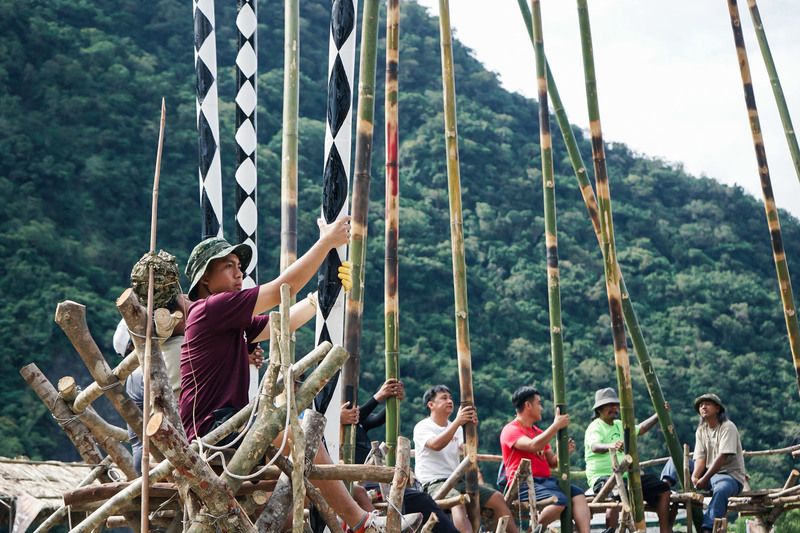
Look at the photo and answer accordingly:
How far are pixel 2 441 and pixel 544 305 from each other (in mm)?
12945

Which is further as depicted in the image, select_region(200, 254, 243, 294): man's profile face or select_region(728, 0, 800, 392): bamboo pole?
select_region(728, 0, 800, 392): bamboo pole

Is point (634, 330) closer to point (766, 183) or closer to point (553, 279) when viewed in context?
point (553, 279)

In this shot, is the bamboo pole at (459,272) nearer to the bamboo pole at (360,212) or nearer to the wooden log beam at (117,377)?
the bamboo pole at (360,212)

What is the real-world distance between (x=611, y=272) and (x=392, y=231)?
4.91ft

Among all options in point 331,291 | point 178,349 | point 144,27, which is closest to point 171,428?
point 178,349

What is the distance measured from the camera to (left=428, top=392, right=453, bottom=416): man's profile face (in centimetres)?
618

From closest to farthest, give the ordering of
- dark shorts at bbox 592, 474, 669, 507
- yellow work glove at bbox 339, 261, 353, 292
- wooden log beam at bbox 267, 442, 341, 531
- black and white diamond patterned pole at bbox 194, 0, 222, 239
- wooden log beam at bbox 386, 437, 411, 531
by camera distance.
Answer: wooden log beam at bbox 267, 442, 341, 531 < wooden log beam at bbox 386, 437, 411, 531 < yellow work glove at bbox 339, 261, 353, 292 < black and white diamond patterned pole at bbox 194, 0, 222, 239 < dark shorts at bbox 592, 474, 669, 507

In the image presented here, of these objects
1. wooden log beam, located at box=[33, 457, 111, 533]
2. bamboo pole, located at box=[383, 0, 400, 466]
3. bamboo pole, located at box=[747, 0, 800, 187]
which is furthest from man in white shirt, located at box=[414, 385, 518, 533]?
bamboo pole, located at box=[747, 0, 800, 187]

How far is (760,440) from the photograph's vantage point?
20094 millimetres

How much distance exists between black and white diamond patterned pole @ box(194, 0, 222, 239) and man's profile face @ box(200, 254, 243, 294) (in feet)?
6.95

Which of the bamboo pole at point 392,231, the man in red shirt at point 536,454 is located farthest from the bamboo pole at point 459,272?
the man in red shirt at point 536,454

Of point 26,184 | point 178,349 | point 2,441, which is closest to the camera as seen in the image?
point 178,349

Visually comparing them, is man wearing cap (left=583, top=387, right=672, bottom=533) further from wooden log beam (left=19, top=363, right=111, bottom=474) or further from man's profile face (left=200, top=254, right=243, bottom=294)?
wooden log beam (left=19, top=363, right=111, bottom=474)

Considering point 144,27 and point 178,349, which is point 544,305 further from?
point 178,349
